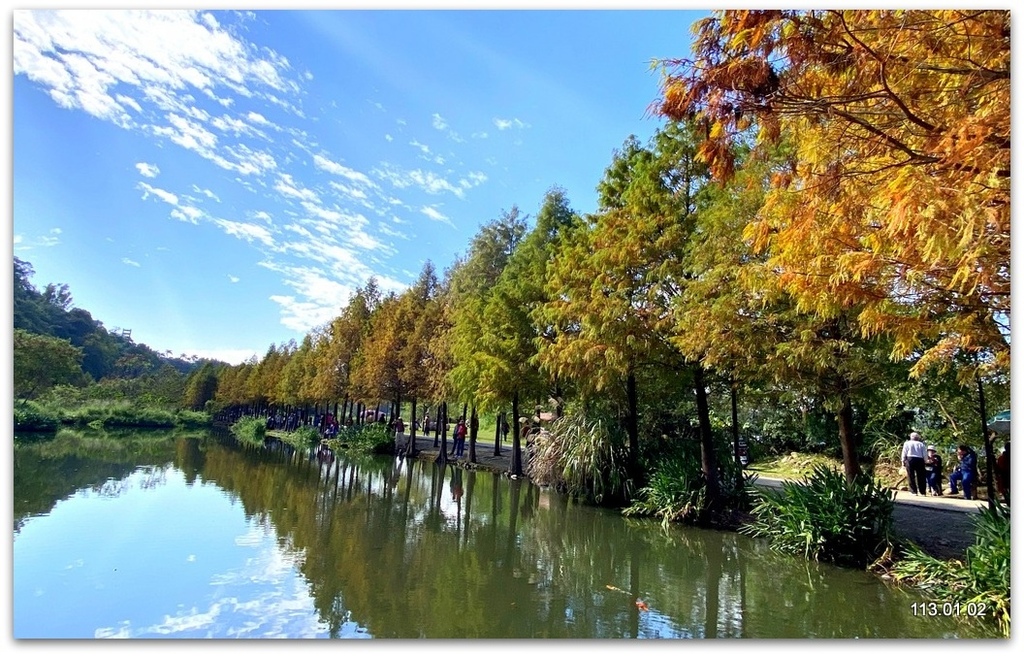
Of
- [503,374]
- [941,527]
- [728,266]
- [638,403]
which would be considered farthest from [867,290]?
[503,374]

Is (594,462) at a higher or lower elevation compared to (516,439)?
lower

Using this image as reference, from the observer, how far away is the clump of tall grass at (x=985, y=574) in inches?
202

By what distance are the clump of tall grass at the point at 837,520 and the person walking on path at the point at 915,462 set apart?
5765 millimetres

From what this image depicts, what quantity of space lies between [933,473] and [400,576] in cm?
1208

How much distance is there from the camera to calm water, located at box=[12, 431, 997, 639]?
17.0 ft

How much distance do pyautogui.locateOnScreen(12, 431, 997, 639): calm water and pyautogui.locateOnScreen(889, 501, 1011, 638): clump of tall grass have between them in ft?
0.96

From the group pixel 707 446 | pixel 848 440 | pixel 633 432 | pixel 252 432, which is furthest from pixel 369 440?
pixel 848 440

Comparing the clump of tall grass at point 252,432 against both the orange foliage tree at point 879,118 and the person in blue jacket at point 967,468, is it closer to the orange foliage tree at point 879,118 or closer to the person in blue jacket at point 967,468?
the person in blue jacket at point 967,468

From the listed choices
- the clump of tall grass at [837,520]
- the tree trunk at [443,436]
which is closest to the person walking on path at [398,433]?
the tree trunk at [443,436]

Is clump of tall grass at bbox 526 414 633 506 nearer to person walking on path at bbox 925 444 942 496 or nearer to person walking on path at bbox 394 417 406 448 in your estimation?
person walking on path at bbox 925 444 942 496

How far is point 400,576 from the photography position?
21.7ft

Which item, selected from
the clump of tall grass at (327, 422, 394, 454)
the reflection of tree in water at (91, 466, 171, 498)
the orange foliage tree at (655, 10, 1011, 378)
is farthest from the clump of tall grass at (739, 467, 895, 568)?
the clump of tall grass at (327, 422, 394, 454)

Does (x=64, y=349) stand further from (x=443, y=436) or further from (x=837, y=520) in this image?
(x=837, y=520)

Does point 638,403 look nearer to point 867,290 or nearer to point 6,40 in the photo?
point 867,290
